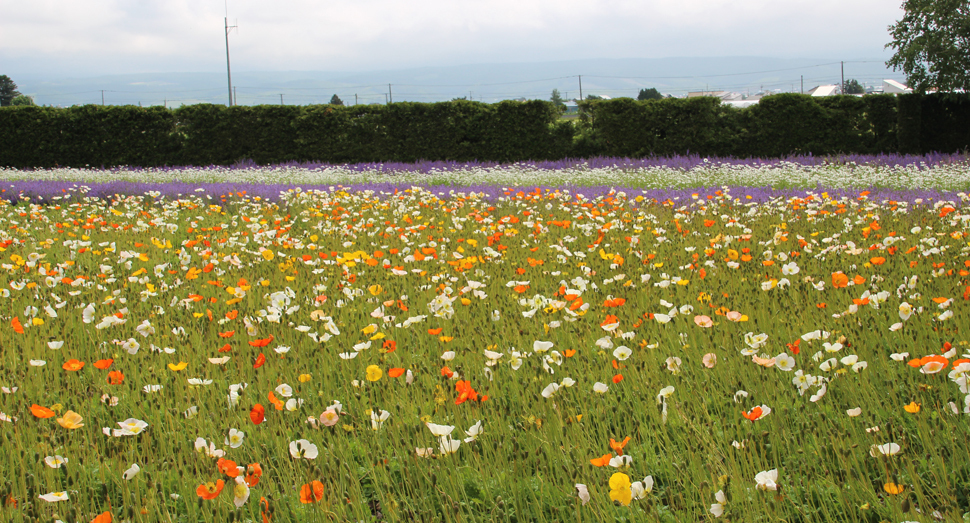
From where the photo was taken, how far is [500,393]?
8.74 feet

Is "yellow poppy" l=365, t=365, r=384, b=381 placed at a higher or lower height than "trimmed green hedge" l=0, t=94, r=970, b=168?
lower

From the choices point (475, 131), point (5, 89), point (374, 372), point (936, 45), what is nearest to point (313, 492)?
point (374, 372)

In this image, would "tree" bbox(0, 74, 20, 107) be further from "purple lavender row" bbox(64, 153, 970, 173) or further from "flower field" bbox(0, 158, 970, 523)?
"flower field" bbox(0, 158, 970, 523)

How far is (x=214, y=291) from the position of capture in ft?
14.5

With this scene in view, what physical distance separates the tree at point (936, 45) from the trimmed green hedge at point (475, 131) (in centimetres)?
75

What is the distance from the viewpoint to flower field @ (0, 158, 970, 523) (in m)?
1.91

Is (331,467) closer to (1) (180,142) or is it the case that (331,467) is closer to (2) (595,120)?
(2) (595,120)

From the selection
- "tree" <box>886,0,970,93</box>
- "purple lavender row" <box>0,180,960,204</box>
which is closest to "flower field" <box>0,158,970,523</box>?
"purple lavender row" <box>0,180,960,204</box>

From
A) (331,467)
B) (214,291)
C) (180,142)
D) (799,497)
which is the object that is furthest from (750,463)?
(180,142)

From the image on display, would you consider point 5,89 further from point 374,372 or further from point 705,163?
point 374,372

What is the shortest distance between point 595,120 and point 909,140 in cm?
866

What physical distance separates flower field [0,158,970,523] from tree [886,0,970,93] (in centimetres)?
1822

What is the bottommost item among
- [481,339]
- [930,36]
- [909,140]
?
[481,339]

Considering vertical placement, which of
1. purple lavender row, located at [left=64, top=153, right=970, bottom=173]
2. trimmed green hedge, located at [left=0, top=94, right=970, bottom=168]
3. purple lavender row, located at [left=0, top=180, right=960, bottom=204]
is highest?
trimmed green hedge, located at [left=0, top=94, right=970, bottom=168]
